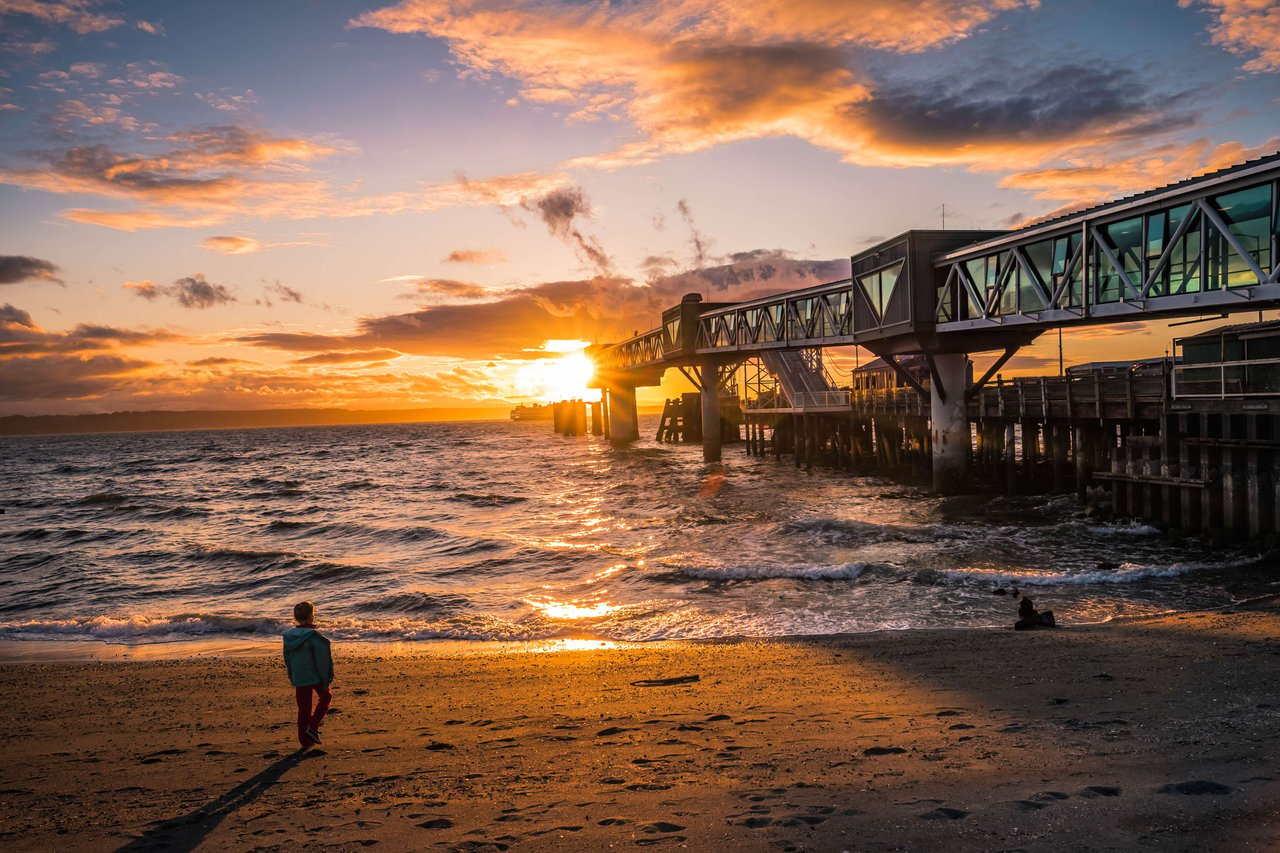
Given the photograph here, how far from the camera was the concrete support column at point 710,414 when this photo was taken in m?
61.4

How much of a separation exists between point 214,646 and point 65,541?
2194 centimetres

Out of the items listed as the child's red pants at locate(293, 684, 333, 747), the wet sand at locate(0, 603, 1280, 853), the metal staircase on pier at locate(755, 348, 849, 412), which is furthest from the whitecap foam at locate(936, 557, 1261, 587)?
the metal staircase on pier at locate(755, 348, 849, 412)

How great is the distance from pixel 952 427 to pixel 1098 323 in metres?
9.82

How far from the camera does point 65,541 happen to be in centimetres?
3081

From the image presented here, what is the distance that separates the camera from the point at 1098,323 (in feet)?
78.3

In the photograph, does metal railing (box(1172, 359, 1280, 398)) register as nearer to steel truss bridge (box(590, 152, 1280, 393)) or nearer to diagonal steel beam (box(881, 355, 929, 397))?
steel truss bridge (box(590, 152, 1280, 393))

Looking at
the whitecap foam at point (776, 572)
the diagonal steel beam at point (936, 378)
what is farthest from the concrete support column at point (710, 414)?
the whitecap foam at point (776, 572)

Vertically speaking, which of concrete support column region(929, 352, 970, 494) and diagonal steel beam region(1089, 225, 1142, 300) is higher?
diagonal steel beam region(1089, 225, 1142, 300)

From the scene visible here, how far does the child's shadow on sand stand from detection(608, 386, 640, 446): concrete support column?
299 ft

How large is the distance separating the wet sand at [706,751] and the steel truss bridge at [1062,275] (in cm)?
1055

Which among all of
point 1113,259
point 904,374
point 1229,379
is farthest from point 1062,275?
point 904,374

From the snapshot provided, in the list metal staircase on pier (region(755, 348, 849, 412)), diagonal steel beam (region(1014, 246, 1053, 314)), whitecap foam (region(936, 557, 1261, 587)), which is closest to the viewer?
whitecap foam (region(936, 557, 1261, 587))

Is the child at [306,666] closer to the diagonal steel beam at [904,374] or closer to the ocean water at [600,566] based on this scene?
the ocean water at [600,566]

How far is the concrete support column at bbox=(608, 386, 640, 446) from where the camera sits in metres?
99.9
